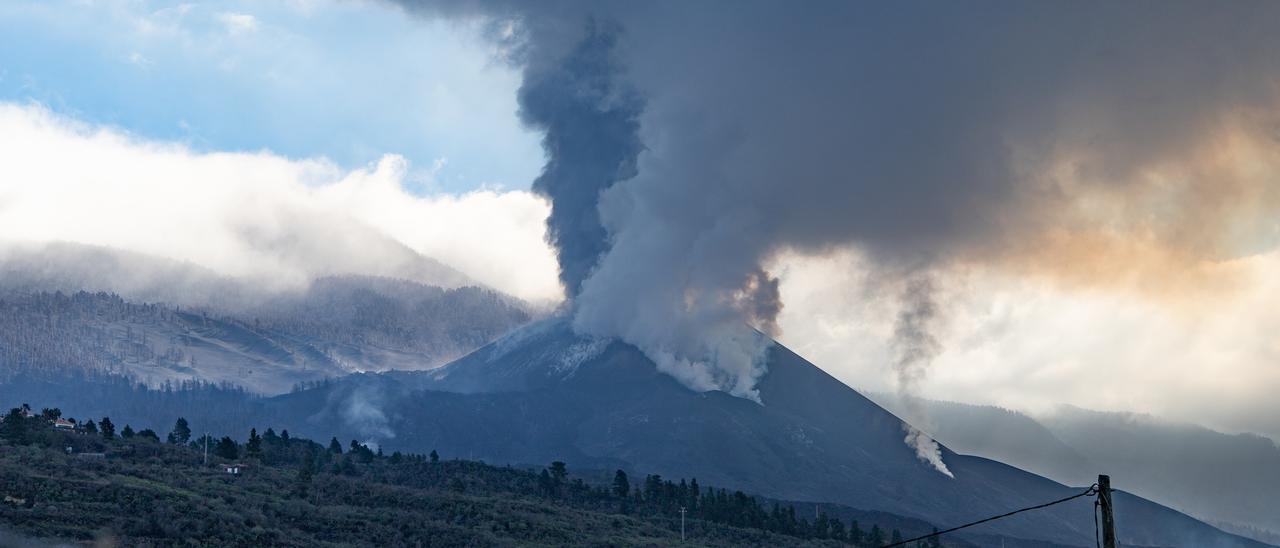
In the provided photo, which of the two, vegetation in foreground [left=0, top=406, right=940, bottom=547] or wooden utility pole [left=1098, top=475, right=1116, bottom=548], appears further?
vegetation in foreground [left=0, top=406, right=940, bottom=547]

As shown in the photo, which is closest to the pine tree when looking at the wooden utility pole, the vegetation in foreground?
the vegetation in foreground

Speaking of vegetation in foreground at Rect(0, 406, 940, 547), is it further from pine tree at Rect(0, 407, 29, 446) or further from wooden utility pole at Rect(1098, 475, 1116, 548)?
wooden utility pole at Rect(1098, 475, 1116, 548)

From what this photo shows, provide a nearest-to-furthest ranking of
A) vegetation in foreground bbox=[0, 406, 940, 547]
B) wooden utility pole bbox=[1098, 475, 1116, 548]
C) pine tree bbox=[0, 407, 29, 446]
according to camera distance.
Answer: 1. wooden utility pole bbox=[1098, 475, 1116, 548]
2. vegetation in foreground bbox=[0, 406, 940, 547]
3. pine tree bbox=[0, 407, 29, 446]

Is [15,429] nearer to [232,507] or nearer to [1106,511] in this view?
[232,507]

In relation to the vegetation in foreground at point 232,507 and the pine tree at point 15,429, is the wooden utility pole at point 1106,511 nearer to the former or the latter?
the vegetation in foreground at point 232,507

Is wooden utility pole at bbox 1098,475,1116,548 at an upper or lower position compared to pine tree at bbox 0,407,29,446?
lower

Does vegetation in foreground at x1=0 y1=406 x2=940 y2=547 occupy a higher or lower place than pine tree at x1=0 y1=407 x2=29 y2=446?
lower

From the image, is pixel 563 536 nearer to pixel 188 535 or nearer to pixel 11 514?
pixel 188 535

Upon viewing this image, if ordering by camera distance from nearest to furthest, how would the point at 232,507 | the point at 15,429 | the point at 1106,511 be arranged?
the point at 1106,511
the point at 232,507
the point at 15,429

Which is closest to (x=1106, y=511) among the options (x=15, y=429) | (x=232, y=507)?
(x=232, y=507)

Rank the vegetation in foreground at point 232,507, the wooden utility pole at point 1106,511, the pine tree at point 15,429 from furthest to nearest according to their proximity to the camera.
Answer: the pine tree at point 15,429
the vegetation in foreground at point 232,507
the wooden utility pole at point 1106,511

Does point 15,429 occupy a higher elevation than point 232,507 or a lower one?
higher

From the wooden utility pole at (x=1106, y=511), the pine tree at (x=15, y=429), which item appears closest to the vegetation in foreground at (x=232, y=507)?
the pine tree at (x=15, y=429)

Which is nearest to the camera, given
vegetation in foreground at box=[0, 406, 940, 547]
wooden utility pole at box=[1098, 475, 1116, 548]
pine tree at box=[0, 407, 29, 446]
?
wooden utility pole at box=[1098, 475, 1116, 548]
